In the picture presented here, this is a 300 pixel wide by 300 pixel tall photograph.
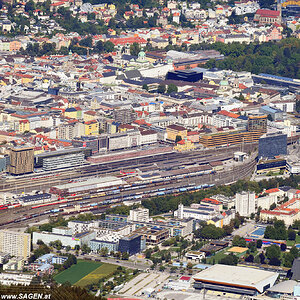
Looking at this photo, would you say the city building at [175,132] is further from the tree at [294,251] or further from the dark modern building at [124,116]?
the tree at [294,251]

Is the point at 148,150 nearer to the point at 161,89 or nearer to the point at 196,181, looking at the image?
the point at 196,181

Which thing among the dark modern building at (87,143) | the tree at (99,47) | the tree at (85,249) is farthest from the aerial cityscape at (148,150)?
the tree at (99,47)

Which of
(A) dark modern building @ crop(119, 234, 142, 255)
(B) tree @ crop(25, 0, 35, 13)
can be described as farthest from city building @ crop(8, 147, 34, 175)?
(B) tree @ crop(25, 0, 35, 13)

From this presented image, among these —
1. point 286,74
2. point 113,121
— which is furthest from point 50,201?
point 286,74

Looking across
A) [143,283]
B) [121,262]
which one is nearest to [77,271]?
[121,262]

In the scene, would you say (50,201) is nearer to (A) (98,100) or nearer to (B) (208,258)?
(B) (208,258)
